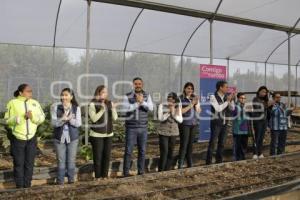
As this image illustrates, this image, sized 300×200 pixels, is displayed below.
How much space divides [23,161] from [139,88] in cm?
199

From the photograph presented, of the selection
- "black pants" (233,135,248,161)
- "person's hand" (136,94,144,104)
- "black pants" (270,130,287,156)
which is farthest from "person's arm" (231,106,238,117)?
"person's hand" (136,94,144,104)

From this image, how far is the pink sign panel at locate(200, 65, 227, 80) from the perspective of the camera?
895cm

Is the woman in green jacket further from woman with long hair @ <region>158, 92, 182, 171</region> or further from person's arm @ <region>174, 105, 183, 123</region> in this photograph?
person's arm @ <region>174, 105, 183, 123</region>

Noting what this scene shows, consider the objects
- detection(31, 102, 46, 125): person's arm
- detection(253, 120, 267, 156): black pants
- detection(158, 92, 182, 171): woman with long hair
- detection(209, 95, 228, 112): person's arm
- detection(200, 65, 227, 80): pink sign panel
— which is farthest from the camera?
detection(200, 65, 227, 80): pink sign panel

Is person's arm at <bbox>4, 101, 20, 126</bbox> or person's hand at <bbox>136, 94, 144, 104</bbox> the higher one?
person's hand at <bbox>136, 94, 144, 104</bbox>

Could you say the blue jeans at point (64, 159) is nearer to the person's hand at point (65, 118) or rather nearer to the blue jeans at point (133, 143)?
the person's hand at point (65, 118)

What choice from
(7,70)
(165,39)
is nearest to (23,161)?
(7,70)

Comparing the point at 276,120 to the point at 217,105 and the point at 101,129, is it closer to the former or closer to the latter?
the point at 217,105

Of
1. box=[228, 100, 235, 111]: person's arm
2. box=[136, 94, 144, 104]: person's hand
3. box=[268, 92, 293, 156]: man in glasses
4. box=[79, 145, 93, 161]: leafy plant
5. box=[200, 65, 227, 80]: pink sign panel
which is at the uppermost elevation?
box=[200, 65, 227, 80]: pink sign panel

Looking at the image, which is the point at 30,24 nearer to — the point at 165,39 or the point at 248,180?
the point at 165,39

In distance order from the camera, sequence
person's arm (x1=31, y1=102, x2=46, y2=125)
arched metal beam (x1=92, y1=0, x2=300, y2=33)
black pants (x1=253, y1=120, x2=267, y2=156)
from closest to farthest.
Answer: person's arm (x1=31, y1=102, x2=46, y2=125), black pants (x1=253, y1=120, x2=267, y2=156), arched metal beam (x1=92, y1=0, x2=300, y2=33)

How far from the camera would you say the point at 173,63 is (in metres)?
14.6

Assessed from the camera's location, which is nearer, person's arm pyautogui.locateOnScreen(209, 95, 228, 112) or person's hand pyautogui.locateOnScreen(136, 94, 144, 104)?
person's hand pyautogui.locateOnScreen(136, 94, 144, 104)

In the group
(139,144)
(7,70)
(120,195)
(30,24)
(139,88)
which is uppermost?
(30,24)
